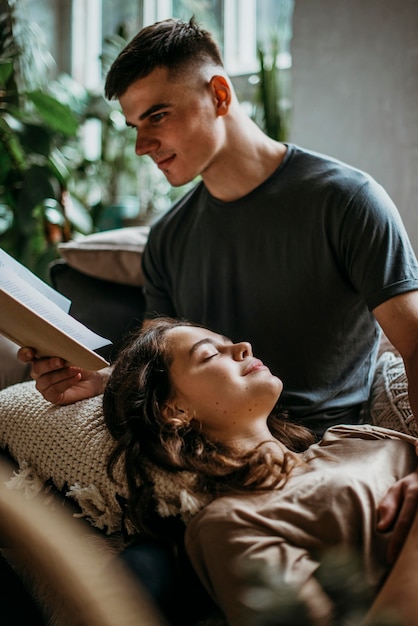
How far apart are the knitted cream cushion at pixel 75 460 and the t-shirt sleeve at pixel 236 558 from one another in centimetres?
7

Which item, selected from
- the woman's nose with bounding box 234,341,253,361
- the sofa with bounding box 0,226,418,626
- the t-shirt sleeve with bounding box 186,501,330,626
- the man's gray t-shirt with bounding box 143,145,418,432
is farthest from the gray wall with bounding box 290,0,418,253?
the t-shirt sleeve with bounding box 186,501,330,626

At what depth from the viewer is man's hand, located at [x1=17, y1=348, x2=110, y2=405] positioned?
4.33 ft

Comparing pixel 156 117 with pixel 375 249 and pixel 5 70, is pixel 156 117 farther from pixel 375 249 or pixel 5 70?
pixel 5 70

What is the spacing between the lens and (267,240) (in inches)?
63.9

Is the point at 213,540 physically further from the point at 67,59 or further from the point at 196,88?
the point at 67,59

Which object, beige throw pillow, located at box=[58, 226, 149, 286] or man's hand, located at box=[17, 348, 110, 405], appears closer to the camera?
man's hand, located at box=[17, 348, 110, 405]

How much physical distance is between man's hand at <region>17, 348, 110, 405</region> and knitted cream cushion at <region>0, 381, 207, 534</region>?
0.02 metres

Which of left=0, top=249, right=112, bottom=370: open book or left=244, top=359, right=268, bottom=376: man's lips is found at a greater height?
left=0, top=249, right=112, bottom=370: open book

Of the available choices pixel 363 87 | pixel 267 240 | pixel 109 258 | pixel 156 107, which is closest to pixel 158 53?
pixel 156 107

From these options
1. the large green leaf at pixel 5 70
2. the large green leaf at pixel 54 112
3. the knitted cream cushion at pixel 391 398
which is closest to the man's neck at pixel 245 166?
the knitted cream cushion at pixel 391 398

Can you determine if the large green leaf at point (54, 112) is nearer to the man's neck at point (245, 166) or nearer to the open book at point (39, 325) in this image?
the man's neck at point (245, 166)

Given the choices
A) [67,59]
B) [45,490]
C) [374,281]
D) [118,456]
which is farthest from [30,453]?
[67,59]

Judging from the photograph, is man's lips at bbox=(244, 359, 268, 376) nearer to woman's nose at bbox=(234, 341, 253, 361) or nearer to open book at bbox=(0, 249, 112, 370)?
woman's nose at bbox=(234, 341, 253, 361)

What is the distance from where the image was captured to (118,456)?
1.16 m
